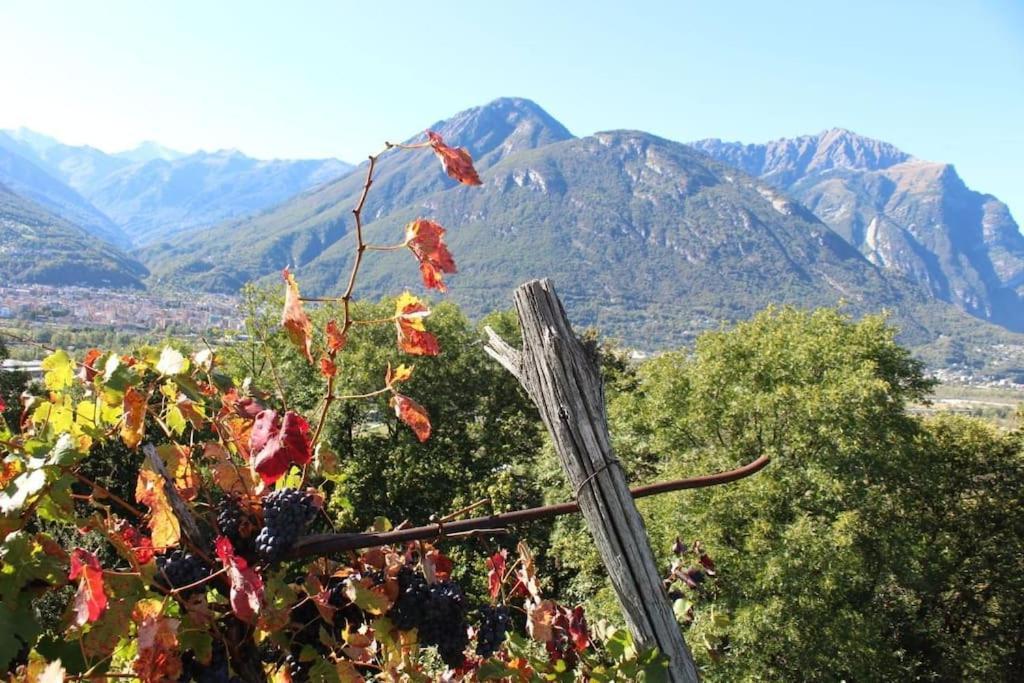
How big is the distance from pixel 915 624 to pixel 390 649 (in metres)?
18.5

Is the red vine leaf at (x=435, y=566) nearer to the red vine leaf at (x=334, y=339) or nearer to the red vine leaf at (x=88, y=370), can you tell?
the red vine leaf at (x=334, y=339)

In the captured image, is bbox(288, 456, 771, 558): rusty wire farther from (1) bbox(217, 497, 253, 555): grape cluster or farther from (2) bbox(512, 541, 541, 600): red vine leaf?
(2) bbox(512, 541, 541, 600): red vine leaf

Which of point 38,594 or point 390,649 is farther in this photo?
point 390,649

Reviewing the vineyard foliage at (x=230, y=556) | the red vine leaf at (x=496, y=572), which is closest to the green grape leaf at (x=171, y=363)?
the vineyard foliage at (x=230, y=556)

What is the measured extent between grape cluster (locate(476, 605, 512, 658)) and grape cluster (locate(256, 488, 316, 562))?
0.68 meters

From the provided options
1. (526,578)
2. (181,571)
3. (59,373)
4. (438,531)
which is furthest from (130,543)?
(526,578)

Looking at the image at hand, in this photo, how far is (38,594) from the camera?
3.84 feet

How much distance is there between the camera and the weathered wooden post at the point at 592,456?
1.46 meters

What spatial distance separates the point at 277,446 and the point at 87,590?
1.20 feet

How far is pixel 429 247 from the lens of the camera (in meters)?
1.41

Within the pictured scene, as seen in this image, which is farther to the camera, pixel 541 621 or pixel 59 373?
pixel 541 621

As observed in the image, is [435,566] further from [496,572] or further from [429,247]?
[429,247]

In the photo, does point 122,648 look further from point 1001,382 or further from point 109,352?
point 1001,382

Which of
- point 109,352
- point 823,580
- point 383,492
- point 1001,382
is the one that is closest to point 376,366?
point 383,492
